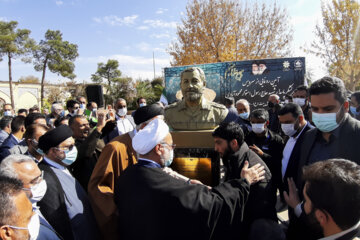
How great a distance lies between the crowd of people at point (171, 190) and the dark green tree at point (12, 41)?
2615cm

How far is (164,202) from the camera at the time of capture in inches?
55.2

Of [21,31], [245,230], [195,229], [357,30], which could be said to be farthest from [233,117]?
[21,31]

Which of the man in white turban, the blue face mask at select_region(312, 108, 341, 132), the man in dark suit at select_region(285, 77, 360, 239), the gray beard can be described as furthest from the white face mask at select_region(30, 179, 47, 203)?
the blue face mask at select_region(312, 108, 341, 132)

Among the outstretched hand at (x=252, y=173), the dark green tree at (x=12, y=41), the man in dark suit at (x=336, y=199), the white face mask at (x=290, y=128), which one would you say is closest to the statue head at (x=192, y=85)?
the outstretched hand at (x=252, y=173)

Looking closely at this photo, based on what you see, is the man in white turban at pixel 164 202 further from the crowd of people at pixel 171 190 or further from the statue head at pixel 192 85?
the statue head at pixel 192 85

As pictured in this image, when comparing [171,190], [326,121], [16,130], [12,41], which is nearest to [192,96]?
[326,121]

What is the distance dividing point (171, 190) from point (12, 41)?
2858 centimetres

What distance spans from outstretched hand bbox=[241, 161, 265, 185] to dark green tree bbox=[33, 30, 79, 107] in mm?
28797

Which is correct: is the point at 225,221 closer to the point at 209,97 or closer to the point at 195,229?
the point at 195,229

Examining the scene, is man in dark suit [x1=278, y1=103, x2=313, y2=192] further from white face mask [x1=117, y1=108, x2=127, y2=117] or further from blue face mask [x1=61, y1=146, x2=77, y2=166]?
white face mask [x1=117, y1=108, x2=127, y2=117]

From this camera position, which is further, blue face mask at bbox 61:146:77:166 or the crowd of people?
blue face mask at bbox 61:146:77:166

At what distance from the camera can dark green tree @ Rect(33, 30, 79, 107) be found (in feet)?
87.1

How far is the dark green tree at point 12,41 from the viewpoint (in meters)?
22.9

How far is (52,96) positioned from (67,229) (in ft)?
88.5
